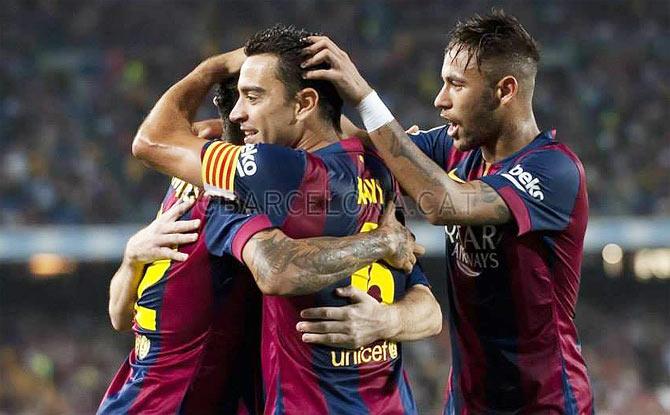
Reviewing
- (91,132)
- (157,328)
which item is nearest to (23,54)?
(91,132)

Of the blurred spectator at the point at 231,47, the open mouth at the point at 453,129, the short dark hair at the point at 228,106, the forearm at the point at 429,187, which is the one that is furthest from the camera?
the blurred spectator at the point at 231,47

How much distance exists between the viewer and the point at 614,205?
45.8ft

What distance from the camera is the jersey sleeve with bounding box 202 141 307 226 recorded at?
3607 mm

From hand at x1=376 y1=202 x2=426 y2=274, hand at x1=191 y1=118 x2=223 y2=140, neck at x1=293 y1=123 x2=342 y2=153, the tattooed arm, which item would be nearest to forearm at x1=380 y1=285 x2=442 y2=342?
hand at x1=376 y1=202 x2=426 y2=274

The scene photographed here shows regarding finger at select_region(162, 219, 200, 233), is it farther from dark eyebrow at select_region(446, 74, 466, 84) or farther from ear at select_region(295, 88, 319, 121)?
dark eyebrow at select_region(446, 74, 466, 84)

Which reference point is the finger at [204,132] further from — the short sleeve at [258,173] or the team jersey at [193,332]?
the short sleeve at [258,173]

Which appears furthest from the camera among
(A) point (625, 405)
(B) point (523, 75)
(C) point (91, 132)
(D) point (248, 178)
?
(C) point (91, 132)

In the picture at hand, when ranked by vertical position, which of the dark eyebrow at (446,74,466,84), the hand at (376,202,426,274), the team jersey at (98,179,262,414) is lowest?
the team jersey at (98,179,262,414)

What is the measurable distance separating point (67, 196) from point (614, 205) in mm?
7618

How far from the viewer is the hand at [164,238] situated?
3.96 m

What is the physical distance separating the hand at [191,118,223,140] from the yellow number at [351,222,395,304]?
1007 millimetres

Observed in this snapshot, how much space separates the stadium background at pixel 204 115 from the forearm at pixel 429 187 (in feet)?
30.7

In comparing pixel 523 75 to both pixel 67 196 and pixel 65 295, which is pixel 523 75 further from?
pixel 65 295

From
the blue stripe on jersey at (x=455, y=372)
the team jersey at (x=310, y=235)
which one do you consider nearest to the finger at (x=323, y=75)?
the team jersey at (x=310, y=235)
